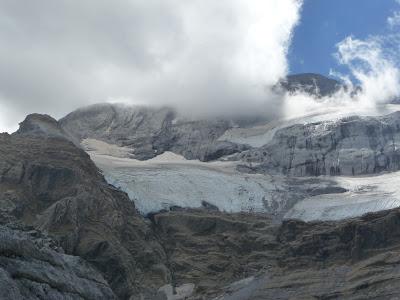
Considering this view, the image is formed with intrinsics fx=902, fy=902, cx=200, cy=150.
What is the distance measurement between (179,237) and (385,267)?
38.7 meters

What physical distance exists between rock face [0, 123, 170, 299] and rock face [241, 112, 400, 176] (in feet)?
152

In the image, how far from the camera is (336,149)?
182500mm

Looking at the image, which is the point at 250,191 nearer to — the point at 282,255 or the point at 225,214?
the point at 225,214

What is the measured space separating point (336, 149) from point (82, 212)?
234ft

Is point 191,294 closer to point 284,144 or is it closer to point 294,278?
point 294,278

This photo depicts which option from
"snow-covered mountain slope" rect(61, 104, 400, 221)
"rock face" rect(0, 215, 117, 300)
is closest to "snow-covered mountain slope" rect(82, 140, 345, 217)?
"snow-covered mountain slope" rect(61, 104, 400, 221)

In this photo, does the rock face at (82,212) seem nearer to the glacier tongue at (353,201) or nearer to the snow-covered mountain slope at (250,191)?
the snow-covered mountain slope at (250,191)

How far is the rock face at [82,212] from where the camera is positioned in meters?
118

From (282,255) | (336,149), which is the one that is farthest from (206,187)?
(336,149)

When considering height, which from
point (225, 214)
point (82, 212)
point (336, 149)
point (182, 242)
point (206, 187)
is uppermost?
point (336, 149)

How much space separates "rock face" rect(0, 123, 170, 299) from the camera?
4663 inches

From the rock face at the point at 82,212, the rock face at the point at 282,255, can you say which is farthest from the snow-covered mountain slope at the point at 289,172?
the rock face at the point at 82,212

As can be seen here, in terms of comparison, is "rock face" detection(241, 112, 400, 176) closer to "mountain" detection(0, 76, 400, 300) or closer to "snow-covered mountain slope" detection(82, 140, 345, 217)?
"mountain" detection(0, 76, 400, 300)

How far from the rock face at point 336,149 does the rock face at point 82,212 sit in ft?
152
